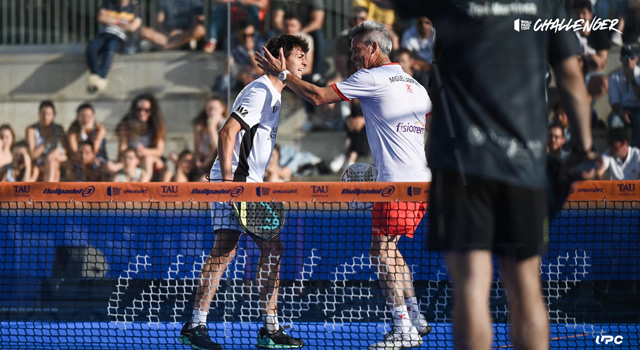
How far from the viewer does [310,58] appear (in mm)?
9164

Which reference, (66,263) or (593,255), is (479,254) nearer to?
(593,255)

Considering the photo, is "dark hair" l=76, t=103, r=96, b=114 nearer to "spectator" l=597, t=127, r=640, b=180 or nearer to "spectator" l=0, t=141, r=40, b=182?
"spectator" l=0, t=141, r=40, b=182

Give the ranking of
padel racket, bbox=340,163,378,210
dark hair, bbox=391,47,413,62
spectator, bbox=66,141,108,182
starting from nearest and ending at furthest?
1. padel racket, bbox=340,163,378,210
2. dark hair, bbox=391,47,413,62
3. spectator, bbox=66,141,108,182

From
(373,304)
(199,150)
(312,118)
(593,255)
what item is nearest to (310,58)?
(312,118)

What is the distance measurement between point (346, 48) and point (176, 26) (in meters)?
1.98

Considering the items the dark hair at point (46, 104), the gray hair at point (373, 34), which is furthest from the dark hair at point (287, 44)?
the dark hair at point (46, 104)

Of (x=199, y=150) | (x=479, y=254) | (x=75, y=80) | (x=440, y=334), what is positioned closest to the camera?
(x=479, y=254)

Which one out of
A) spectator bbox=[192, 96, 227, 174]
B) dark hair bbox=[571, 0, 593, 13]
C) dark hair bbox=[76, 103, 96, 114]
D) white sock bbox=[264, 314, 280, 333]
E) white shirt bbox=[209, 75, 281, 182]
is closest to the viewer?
white sock bbox=[264, 314, 280, 333]

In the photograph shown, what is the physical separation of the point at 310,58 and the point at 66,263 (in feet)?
12.0

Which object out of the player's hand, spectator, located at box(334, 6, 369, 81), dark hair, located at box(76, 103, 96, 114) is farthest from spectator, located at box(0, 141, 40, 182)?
the player's hand

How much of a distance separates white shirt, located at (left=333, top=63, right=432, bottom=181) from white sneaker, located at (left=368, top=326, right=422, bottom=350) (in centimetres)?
94

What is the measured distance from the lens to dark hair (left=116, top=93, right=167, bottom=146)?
9242 millimetres

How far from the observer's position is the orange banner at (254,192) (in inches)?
187

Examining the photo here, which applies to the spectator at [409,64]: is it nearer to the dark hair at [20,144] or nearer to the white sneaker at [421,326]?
the white sneaker at [421,326]
